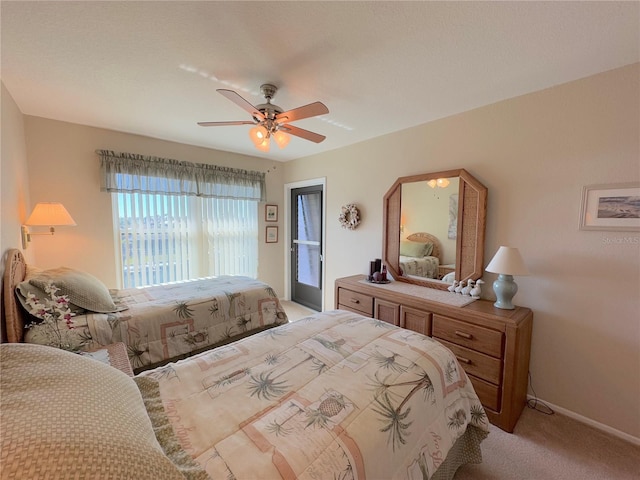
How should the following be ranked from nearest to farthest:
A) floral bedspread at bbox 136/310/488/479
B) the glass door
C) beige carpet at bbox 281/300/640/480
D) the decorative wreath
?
1. floral bedspread at bbox 136/310/488/479
2. beige carpet at bbox 281/300/640/480
3. the decorative wreath
4. the glass door

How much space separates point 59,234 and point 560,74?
4688 mm

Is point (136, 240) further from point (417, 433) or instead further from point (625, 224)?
point (625, 224)

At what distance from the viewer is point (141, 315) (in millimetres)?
2082

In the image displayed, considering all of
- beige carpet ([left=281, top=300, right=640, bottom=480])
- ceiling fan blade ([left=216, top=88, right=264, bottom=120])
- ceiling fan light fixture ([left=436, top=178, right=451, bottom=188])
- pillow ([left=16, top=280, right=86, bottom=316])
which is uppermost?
ceiling fan blade ([left=216, top=88, right=264, bottom=120])

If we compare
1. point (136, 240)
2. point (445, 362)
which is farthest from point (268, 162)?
point (445, 362)

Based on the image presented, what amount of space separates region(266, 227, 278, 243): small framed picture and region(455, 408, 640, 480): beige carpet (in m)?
3.63

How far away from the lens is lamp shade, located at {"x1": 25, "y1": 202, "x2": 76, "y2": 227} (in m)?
2.34

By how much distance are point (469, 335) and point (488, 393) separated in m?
0.42

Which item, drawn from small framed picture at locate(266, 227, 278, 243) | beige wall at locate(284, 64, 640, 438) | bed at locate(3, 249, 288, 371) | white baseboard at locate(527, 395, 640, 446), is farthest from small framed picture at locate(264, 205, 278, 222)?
white baseboard at locate(527, 395, 640, 446)

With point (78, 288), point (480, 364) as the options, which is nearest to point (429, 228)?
point (480, 364)

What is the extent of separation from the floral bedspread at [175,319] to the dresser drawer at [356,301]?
68 centimetres

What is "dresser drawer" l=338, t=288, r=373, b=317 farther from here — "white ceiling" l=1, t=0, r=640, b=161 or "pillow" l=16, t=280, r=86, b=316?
"pillow" l=16, t=280, r=86, b=316

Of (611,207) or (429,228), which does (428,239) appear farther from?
(611,207)

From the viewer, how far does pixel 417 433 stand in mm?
1110
